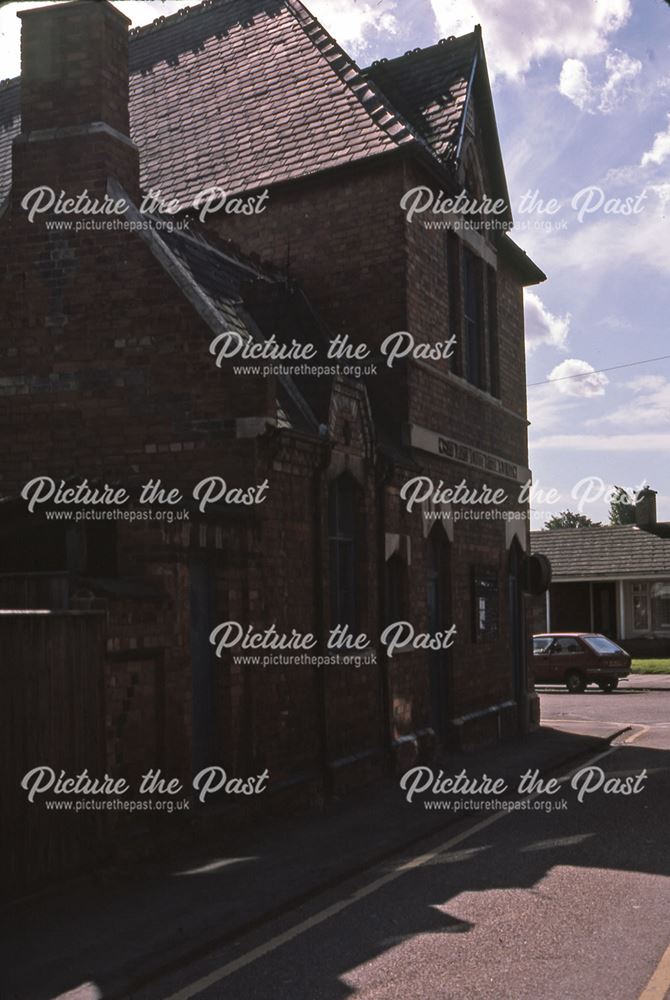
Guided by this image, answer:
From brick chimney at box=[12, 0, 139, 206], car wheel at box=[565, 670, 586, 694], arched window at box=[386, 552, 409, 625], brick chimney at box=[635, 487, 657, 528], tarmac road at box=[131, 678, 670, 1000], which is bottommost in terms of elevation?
car wheel at box=[565, 670, 586, 694]

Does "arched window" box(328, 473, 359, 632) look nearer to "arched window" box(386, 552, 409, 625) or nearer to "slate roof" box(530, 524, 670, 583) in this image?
"arched window" box(386, 552, 409, 625)

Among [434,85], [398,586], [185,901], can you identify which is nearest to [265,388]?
[398,586]

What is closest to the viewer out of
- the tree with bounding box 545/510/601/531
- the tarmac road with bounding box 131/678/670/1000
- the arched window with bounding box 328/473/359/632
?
the tarmac road with bounding box 131/678/670/1000

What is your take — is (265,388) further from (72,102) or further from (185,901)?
(185,901)

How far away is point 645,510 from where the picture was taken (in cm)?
4747

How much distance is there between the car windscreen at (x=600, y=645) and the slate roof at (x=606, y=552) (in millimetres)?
13820

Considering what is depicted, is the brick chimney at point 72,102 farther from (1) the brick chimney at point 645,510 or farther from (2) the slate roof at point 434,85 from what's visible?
(1) the brick chimney at point 645,510

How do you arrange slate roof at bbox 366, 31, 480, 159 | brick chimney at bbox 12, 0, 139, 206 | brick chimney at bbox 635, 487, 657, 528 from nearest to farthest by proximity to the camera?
brick chimney at bbox 12, 0, 139, 206 → slate roof at bbox 366, 31, 480, 159 → brick chimney at bbox 635, 487, 657, 528

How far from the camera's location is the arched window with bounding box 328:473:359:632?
12.8m

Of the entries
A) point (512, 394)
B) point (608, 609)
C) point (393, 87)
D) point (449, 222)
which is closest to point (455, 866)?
point (449, 222)

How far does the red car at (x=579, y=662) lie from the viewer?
30.0 m

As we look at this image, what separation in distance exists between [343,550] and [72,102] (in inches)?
236

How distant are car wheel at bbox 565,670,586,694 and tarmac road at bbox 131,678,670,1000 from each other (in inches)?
776

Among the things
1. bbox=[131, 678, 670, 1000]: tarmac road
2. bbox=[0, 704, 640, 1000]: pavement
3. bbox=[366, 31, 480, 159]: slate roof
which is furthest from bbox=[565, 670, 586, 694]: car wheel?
bbox=[131, 678, 670, 1000]: tarmac road
